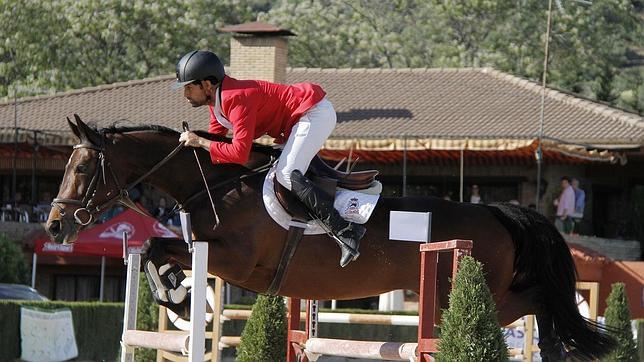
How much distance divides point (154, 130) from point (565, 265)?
3158mm

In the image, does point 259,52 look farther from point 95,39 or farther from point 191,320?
point 191,320

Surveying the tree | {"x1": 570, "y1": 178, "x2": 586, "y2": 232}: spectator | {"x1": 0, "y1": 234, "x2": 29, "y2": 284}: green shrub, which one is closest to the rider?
{"x1": 0, "y1": 234, "x2": 29, "y2": 284}: green shrub

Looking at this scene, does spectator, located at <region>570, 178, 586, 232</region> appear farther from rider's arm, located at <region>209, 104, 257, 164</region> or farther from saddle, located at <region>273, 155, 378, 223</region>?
rider's arm, located at <region>209, 104, 257, 164</region>

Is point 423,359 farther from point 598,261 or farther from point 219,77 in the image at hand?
point 598,261

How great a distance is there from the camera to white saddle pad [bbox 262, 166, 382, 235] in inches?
301

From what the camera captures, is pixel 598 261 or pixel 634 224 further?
pixel 634 224

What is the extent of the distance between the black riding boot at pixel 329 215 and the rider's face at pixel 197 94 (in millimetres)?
760

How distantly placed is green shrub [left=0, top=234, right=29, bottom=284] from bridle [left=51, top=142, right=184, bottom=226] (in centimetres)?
1362

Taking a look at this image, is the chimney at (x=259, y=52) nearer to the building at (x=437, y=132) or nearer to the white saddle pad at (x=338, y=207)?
the building at (x=437, y=132)

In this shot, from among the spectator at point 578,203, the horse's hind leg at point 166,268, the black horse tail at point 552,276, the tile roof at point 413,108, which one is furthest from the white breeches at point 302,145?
the spectator at point 578,203

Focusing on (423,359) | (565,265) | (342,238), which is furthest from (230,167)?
(565,265)

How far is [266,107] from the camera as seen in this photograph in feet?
24.9

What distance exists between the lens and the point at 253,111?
7.42 m

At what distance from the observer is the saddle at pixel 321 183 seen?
7637 millimetres
